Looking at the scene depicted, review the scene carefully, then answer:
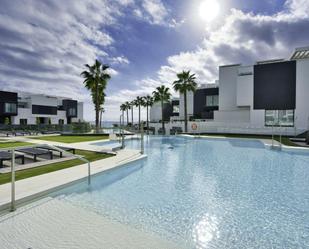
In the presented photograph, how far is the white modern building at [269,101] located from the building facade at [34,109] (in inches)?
1039

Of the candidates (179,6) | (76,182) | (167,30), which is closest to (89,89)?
(167,30)

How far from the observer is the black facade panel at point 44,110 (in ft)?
134

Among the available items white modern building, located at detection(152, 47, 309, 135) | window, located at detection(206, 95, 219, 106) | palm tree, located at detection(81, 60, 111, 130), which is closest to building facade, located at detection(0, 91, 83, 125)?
palm tree, located at detection(81, 60, 111, 130)

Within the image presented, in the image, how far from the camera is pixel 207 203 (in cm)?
571

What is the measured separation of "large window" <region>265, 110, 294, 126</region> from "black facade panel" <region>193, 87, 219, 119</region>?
11.5 meters

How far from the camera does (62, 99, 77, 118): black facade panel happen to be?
1928 inches

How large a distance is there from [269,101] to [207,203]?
2701 centimetres

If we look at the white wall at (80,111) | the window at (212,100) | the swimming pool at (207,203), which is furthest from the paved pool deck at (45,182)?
the white wall at (80,111)

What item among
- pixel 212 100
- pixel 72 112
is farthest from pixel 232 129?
pixel 72 112

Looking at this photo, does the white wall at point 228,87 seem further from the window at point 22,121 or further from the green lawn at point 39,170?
the window at point 22,121

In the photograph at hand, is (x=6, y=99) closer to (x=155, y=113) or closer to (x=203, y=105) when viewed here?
(x=155, y=113)

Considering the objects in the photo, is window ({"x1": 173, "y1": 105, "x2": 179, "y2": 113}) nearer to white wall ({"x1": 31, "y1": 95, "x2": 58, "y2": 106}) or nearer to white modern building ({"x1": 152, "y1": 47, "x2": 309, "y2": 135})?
white modern building ({"x1": 152, "y1": 47, "x2": 309, "y2": 135})

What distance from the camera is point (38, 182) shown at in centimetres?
598

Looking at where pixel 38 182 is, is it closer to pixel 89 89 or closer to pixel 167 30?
pixel 167 30
